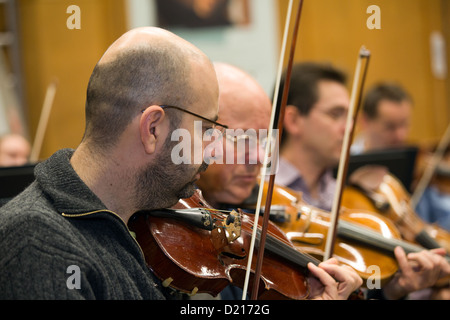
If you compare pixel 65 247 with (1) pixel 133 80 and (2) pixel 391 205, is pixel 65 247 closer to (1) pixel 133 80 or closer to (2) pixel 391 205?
(1) pixel 133 80

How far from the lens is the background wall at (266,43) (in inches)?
130

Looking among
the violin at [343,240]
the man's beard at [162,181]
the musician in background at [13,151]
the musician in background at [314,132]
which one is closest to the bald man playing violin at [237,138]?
the violin at [343,240]

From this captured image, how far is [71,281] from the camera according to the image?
775mm

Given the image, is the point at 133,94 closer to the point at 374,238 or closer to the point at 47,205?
the point at 47,205

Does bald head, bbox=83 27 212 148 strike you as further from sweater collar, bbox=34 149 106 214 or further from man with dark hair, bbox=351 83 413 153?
man with dark hair, bbox=351 83 413 153

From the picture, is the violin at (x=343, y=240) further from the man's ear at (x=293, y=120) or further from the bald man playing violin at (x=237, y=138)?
the man's ear at (x=293, y=120)

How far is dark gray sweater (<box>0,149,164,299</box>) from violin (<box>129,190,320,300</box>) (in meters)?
0.05

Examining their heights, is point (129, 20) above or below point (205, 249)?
above

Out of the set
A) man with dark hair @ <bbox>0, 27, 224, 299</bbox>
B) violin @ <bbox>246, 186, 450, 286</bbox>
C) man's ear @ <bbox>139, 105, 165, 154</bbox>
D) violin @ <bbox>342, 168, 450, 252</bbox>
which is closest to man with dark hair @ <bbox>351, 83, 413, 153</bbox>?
violin @ <bbox>342, 168, 450, 252</bbox>

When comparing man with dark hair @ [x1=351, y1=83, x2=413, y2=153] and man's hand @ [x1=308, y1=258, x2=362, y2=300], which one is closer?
man's hand @ [x1=308, y1=258, x2=362, y2=300]

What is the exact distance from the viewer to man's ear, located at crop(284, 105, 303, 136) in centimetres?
209

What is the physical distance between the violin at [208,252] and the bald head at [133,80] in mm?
193
